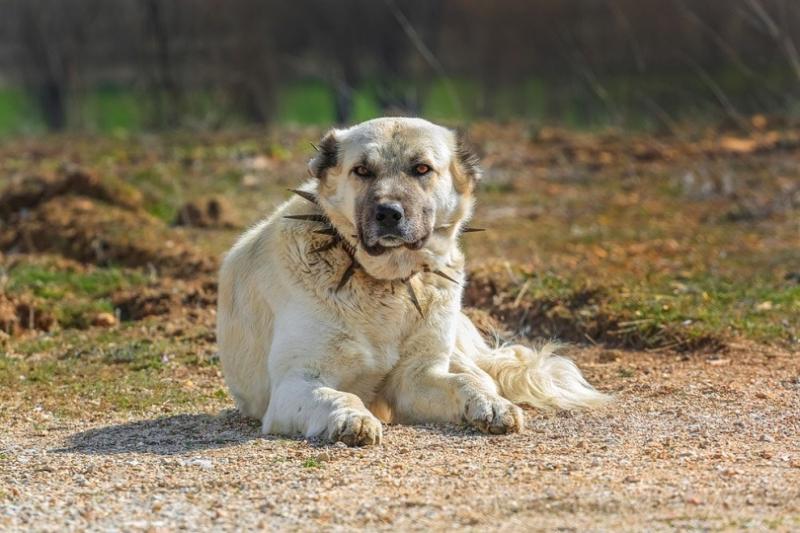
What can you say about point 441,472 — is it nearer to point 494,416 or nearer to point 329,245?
point 494,416

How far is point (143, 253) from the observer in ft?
39.6

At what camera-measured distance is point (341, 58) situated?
25.8m

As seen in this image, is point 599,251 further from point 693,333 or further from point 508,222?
point 693,333

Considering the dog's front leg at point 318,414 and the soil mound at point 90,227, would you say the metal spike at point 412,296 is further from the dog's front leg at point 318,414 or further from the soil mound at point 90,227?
the soil mound at point 90,227

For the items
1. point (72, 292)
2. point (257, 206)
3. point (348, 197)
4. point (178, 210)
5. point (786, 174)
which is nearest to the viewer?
point (348, 197)

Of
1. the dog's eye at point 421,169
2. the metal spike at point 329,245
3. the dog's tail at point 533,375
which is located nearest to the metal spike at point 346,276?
the metal spike at point 329,245

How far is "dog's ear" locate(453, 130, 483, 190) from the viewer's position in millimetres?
7098

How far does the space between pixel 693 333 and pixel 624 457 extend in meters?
3.02

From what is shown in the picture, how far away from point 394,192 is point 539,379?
1.33 m

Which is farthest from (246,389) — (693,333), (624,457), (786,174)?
(786,174)

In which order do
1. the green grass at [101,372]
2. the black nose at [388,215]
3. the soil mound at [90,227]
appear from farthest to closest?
the soil mound at [90,227], the green grass at [101,372], the black nose at [388,215]

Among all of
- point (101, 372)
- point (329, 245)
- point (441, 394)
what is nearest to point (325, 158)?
point (329, 245)

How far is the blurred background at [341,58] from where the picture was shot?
74.6ft

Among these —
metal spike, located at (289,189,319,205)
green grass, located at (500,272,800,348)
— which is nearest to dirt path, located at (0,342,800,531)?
metal spike, located at (289,189,319,205)
